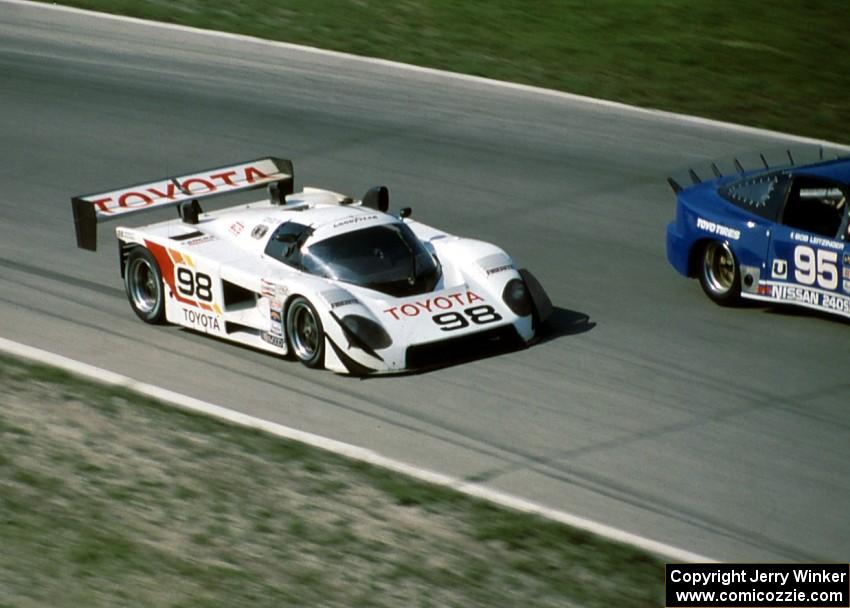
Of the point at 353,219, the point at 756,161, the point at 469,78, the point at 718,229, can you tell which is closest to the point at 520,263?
the point at 718,229

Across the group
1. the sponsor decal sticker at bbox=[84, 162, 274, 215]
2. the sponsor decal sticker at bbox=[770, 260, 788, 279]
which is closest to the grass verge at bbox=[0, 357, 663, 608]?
the sponsor decal sticker at bbox=[84, 162, 274, 215]

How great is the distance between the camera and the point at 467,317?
11.7 m

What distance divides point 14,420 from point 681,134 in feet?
33.4

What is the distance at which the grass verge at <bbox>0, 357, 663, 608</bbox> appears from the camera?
8.02 metres

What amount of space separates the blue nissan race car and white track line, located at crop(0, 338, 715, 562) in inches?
162

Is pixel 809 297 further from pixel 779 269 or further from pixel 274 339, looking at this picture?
pixel 274 339

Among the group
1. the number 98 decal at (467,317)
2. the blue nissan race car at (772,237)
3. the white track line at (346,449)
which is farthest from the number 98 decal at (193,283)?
the blue nissan race car at (772,237)

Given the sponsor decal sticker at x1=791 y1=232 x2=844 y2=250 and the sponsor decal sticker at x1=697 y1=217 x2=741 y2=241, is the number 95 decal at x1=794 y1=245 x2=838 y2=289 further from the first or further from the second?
the sponsor decal sticker at x1=697 y1=217 x2=741 y2=241

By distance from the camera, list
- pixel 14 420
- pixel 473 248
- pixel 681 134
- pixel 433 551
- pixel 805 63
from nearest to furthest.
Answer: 1. pixel 433 551
2. pixel 14 420
3. pixel 473 248
4. pixel 681 134
5. pixel 805 63

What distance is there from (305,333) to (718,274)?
152 inches

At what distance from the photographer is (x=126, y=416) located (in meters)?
10.6

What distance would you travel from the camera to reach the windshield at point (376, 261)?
11.8 metres

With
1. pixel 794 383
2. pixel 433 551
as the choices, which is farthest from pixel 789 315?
pixel 433 551

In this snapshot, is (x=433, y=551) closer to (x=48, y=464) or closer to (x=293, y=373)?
(x=48, y=464)
